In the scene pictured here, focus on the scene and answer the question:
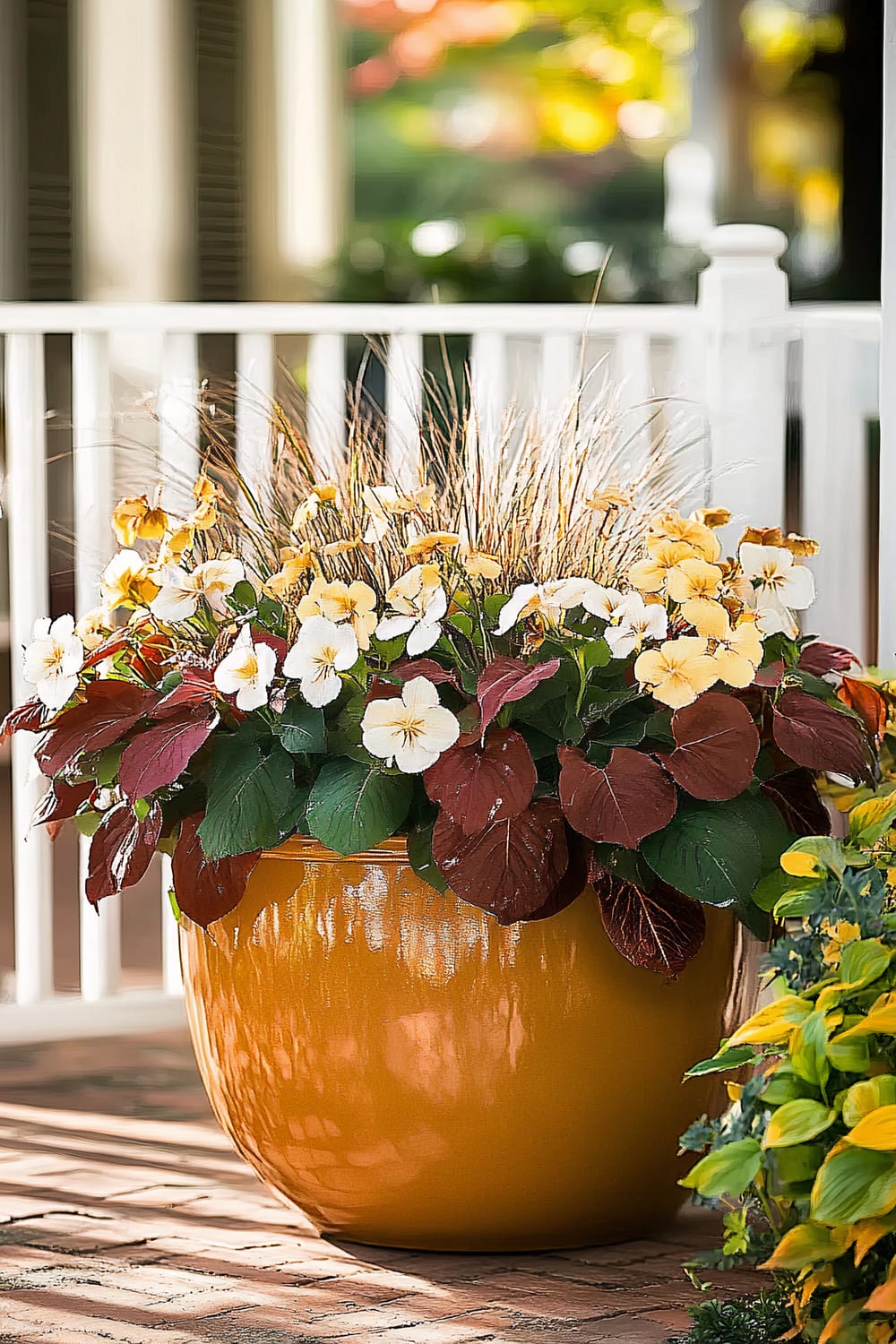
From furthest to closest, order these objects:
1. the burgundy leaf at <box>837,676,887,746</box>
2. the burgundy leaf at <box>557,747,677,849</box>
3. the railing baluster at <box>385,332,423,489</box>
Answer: the railing baluster at <box>385,332,423,489</box> → the burgundy leaf at <box>837,676,887,746</box> → the burgundy leaf at <box>557,747,677,849</box>

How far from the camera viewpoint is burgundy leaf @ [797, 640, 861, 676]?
1.67 metres

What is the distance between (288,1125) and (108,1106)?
0.67 meters

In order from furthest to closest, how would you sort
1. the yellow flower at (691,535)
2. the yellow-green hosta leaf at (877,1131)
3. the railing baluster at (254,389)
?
the railing baluster at (254,389)
the yellow flower at (691,535)
the yellow-green hosta leaf at (877,1131)

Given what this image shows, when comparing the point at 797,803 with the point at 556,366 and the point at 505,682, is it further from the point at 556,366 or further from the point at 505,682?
the point at 556,366

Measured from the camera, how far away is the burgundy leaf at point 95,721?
1494 mm

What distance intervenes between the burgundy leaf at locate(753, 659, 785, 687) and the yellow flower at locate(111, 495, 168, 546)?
62 centimetres

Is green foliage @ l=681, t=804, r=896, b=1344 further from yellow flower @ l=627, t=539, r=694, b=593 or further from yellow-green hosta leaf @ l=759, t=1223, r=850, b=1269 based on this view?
yellow flower @ l=627, t=539, r=694, b=593

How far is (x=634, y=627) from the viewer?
56.7 inches

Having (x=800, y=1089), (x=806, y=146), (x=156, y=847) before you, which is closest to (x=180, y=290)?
(x=806, y=146)

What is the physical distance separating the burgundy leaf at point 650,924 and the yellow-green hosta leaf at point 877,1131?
362 mm

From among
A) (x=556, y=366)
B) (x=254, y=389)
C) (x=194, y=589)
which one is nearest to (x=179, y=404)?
(x=254, y=389)

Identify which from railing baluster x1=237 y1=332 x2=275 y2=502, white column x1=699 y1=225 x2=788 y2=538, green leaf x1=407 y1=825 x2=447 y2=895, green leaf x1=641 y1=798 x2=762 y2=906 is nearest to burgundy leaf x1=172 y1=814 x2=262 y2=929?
green leaf x1=407 y1=825 x2=447 y2=895

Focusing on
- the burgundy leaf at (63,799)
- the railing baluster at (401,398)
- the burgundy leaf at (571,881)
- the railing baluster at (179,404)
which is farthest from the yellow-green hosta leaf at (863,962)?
the railing baluster at (179,404)

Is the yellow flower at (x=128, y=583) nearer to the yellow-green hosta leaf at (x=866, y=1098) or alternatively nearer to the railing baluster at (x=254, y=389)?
the railing baluster at (x=254, y=389)
